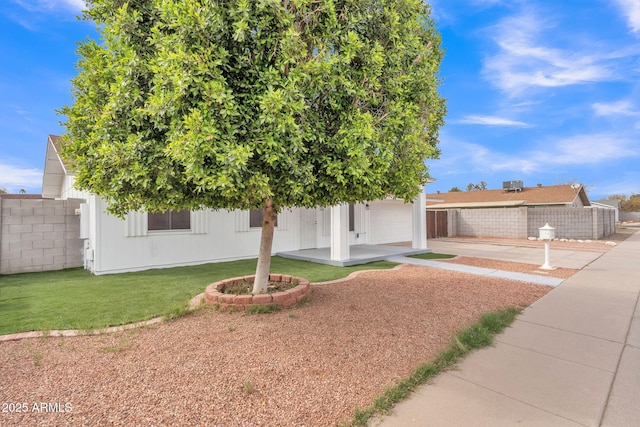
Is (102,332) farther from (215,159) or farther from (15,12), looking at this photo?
(15,12)

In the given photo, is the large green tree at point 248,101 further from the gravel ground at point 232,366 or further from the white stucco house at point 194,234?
the white stucco house at point 194,234

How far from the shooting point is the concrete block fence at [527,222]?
17234 mm

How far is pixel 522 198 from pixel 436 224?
931cm

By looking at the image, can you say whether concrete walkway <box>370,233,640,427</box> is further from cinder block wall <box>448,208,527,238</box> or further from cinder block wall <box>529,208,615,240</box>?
cinder block wall <box>529,208,615,240</box>

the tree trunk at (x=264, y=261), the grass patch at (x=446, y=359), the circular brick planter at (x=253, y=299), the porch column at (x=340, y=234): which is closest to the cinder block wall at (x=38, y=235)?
the circular brick planter at (x=253, y=299)

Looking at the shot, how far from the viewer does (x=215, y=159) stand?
2.86m

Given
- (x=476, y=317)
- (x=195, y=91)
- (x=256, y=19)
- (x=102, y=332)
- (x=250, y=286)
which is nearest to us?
(x=195, y=91)

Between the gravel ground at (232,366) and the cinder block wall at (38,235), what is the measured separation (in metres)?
6.62

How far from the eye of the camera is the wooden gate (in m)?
19.0

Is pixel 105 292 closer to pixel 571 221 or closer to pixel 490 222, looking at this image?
pixel 490 222

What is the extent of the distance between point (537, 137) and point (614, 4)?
21072 mm

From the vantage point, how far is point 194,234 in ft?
31.3

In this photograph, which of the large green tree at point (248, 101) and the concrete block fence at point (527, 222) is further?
the concrete block fence at point (527, 222)

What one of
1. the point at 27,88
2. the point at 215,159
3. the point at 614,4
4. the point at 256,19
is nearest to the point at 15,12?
the point at 27,88
